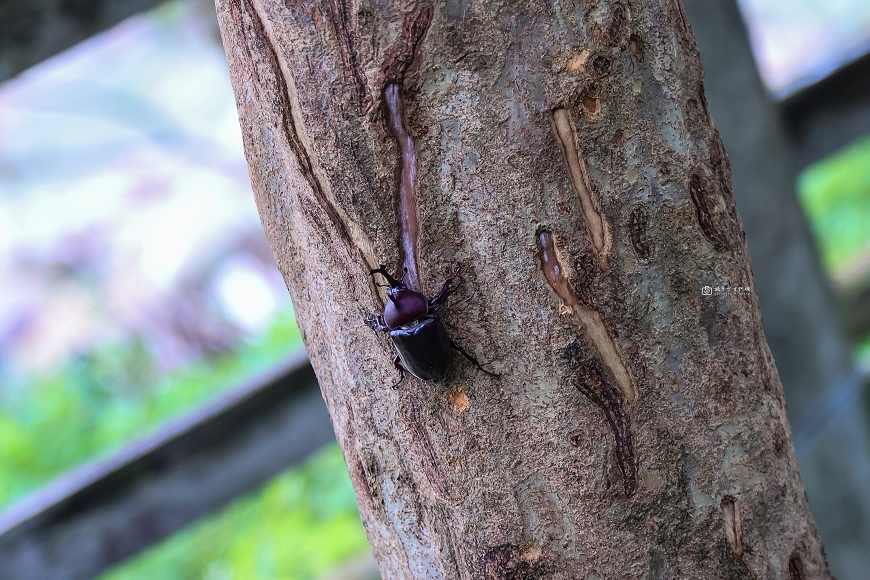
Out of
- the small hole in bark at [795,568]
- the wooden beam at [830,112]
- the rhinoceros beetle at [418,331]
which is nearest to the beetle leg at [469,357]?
the rhinoceros beetle at [418,331]

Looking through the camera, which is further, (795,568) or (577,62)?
(795,568)

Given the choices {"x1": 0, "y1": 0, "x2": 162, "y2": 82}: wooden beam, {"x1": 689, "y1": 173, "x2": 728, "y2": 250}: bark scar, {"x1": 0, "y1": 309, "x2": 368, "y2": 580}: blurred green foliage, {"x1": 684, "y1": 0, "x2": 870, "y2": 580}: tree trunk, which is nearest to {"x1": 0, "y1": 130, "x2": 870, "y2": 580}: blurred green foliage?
{"x1": 0, "y1": 309, "x2": 368, "y2": 580}: blurred green foliage

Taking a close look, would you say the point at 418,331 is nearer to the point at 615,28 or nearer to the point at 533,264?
the point at 533,264

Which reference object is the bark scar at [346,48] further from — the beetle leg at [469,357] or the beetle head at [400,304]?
the beetle leg at [469,357]

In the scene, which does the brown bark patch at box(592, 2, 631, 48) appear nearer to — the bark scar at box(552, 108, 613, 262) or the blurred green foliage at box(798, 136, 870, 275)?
the bark scar at box(552, 108, 613, 262)

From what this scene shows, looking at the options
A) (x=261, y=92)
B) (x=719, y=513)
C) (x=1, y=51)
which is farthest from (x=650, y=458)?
(x=1, y=51)

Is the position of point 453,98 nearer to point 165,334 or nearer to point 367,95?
point 367,95

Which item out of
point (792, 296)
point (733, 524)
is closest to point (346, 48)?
point (733, 524)
